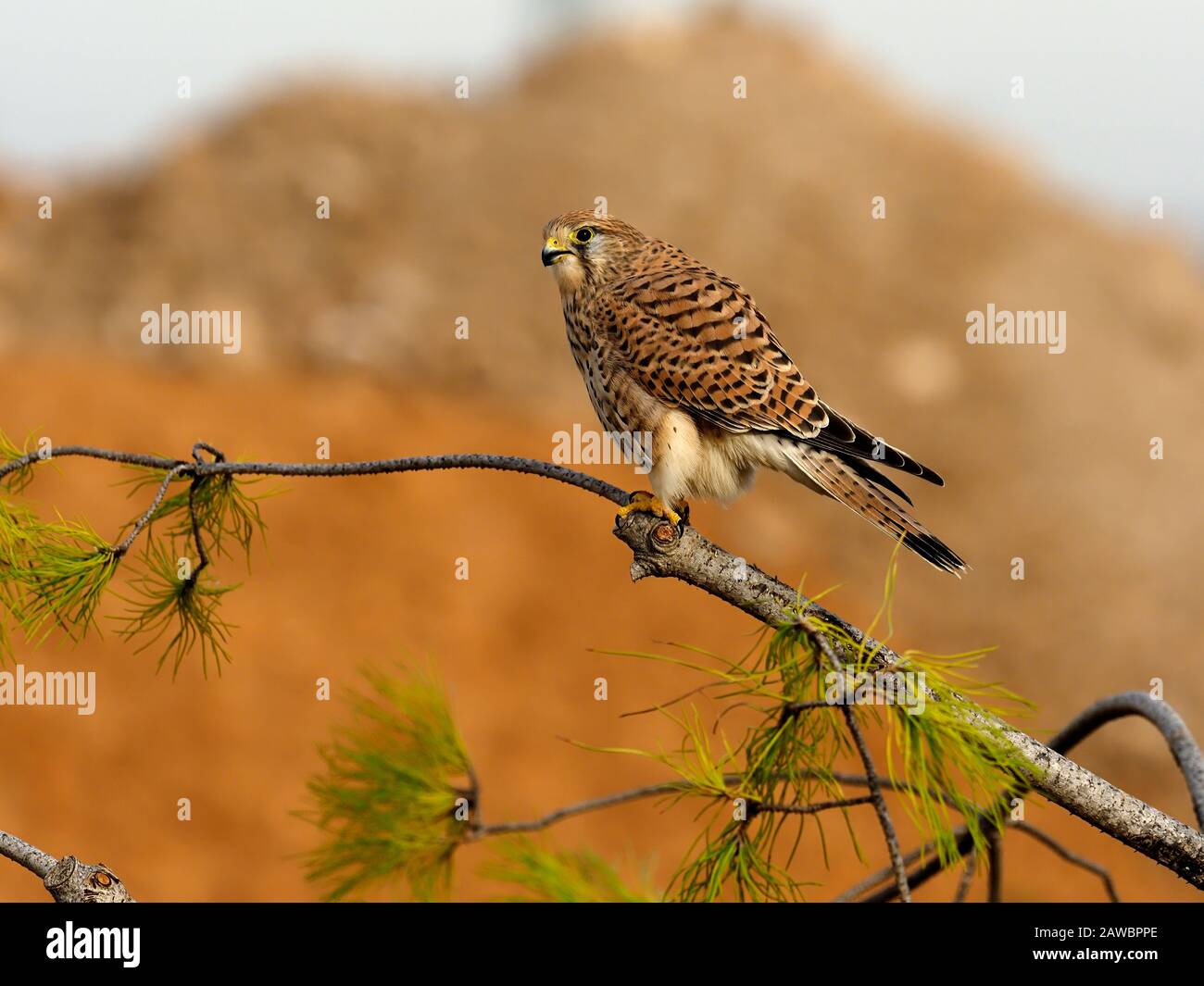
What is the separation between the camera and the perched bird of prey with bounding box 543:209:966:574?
11.7 ft

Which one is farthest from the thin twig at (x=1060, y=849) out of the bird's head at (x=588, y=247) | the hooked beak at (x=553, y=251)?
the hooked beak at (x=553, y=251)

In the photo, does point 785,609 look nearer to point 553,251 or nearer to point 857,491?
point 857,491

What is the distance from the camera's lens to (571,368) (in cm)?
1764

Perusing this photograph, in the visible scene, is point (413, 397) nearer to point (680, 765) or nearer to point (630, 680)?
point (630, 680)

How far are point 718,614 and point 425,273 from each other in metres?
8.73

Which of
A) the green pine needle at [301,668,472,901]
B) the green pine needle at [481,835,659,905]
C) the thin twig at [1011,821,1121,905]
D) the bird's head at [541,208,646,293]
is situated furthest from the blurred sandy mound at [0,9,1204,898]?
the green pine needle at [481,835,659,905]

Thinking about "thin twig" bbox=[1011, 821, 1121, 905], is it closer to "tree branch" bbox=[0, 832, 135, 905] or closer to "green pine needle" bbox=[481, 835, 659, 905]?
"green pine needle" bbox=[481, 835, 659, 905]

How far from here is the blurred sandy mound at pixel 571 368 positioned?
12.5m

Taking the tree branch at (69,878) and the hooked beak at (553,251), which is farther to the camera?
the hooked beak at (553,251)

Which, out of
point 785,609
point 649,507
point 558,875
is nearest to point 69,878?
point 558,875

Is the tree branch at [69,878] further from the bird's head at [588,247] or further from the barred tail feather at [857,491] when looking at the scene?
the bird's head at [588,247]

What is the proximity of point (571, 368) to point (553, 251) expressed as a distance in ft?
44.9
